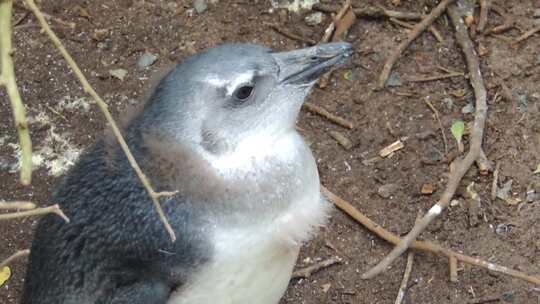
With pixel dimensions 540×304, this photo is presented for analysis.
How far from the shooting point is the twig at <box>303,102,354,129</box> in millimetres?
4367

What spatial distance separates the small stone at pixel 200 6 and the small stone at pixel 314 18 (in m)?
0.53

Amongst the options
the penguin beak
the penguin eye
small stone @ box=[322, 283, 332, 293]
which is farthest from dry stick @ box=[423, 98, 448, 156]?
the penguin eye

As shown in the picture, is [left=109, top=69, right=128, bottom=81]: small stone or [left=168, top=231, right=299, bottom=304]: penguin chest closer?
[left=168, top=231, right=299, bottom=304]: penguin chest

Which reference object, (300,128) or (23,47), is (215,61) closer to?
(300,128)

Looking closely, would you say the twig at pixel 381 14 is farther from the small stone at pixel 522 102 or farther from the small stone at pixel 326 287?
the small stone at pixel 326 287

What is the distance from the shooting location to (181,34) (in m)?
4.74

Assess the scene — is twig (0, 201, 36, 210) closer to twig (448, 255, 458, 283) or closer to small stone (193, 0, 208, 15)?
twig (448, 255, 458, 283)

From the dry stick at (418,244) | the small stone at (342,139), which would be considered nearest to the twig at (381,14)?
the small stone at (342,139)

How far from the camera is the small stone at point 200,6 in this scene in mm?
4801

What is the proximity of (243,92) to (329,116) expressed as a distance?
1.66m

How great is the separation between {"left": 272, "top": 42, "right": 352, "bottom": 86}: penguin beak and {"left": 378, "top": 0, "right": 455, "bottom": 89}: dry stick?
5.20 feet

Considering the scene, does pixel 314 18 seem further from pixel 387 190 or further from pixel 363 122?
pixel 387 190

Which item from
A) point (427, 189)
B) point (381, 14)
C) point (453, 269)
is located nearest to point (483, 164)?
point (427, 189)

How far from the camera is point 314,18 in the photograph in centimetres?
476
